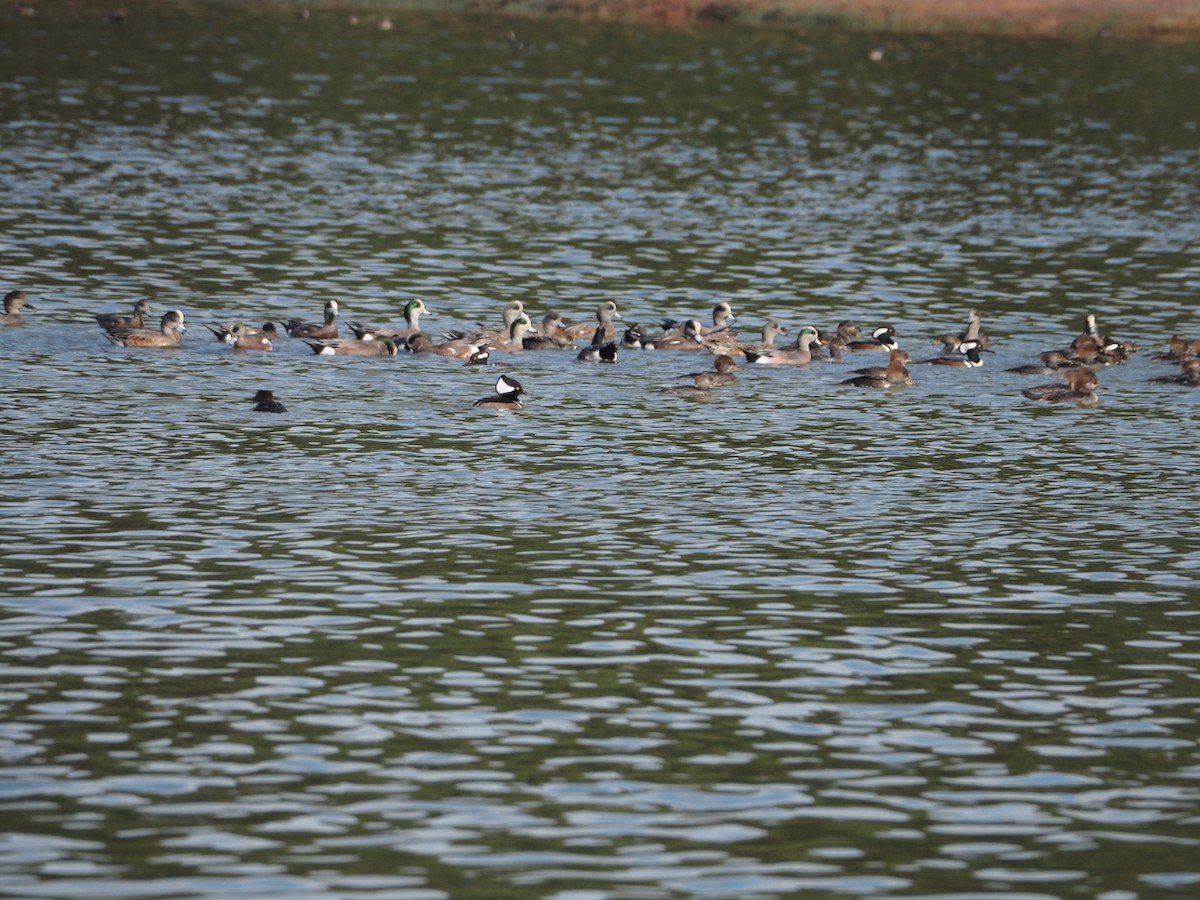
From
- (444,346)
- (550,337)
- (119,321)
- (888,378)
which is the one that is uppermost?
(119,321)

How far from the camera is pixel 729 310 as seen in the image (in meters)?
38.0

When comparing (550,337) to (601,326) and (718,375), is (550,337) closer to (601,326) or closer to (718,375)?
(601,326)

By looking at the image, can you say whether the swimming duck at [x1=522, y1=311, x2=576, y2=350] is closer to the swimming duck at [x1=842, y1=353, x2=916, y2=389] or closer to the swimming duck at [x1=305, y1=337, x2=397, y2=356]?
the swimming duck at [x1=305, y1=337, x2=397, y2=356]

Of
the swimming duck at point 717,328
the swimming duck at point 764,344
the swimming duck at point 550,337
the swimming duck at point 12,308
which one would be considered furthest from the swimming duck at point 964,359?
the swimming duck at point 12,308

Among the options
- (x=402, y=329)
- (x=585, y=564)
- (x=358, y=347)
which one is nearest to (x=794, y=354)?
(x=402, y=329)

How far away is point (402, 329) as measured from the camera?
38.0 meters

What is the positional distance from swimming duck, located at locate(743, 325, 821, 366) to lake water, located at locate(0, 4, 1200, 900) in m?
0.41

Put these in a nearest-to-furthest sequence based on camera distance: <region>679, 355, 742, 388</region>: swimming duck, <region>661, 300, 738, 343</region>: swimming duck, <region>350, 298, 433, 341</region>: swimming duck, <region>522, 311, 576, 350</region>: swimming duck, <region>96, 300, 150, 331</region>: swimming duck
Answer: <region>679, 355, 742, 388</region>: swimming duck
<region>96, 300, 150, 331</region>: swimming duck
<region>350, 298, 433, 341</region>: swimming duck
<region>522, 311, 576, 350</region>: swimming duck
<region>661, 300, 738, 343</region>: swimming duck

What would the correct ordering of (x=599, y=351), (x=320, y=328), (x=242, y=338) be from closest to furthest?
(x=242, y=338) → (x=599, y=351) → (x=320, y=328)

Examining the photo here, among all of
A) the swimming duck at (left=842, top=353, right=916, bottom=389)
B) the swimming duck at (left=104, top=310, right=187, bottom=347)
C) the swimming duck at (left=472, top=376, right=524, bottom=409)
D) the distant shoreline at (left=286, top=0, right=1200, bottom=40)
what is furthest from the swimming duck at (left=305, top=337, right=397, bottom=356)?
the distant shoreline at (left=286, top=0, right=1200, bottom=40)

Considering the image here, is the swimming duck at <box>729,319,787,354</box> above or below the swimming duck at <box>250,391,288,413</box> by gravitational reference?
above

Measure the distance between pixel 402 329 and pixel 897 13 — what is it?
64554mm

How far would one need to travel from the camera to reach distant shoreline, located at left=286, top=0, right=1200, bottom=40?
95.2m

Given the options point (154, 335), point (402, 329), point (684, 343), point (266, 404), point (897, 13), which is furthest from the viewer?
point (897, 13)
